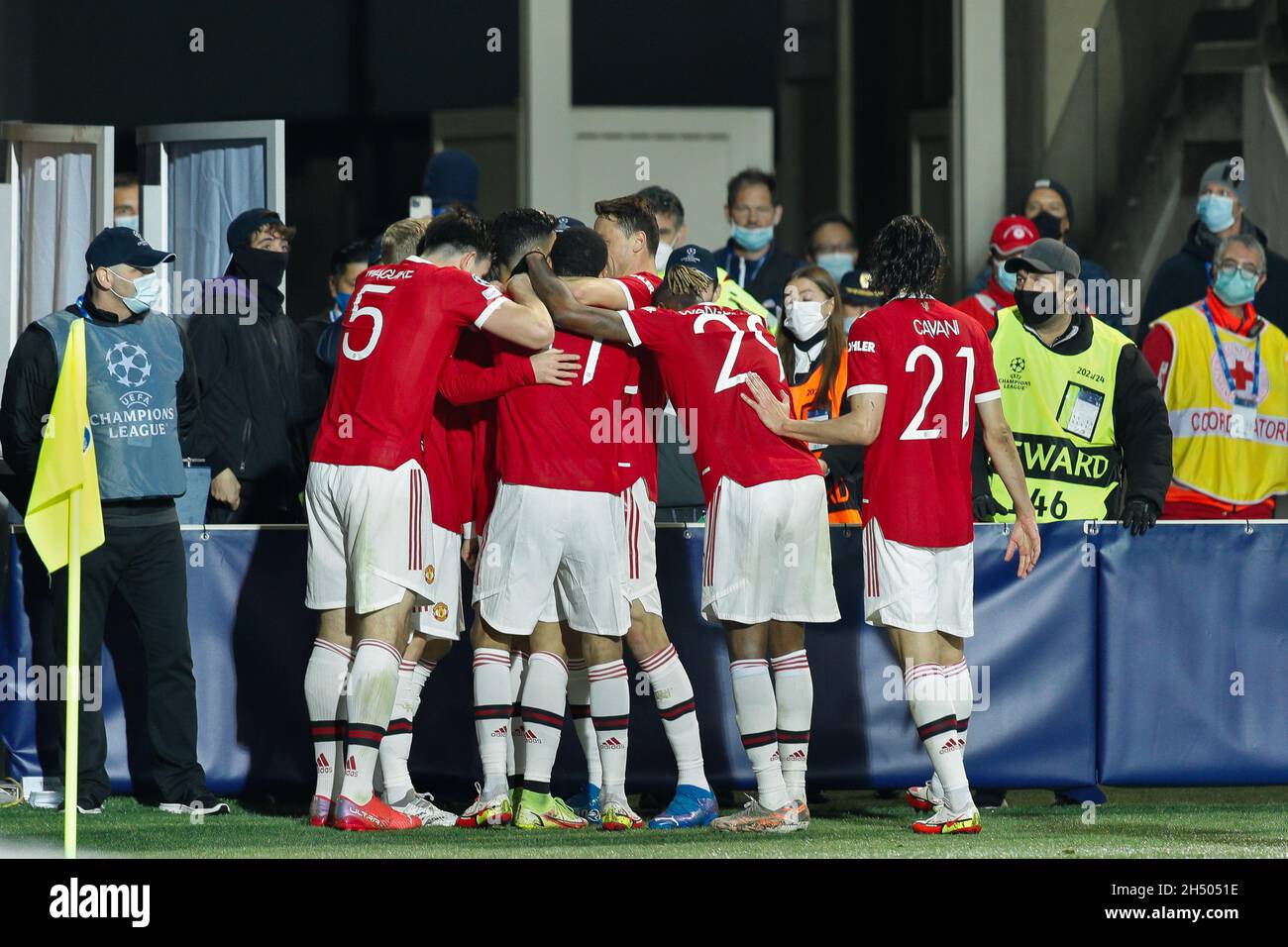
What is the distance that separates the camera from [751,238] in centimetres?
1108

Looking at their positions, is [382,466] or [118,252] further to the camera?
[118,252]

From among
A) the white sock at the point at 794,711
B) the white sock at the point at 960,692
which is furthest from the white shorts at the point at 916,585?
the white sock at the point at 794,711

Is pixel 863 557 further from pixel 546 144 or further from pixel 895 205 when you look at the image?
pixel 895 205

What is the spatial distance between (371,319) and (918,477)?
6.65 ft

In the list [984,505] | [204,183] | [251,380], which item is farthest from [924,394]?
[204,183]

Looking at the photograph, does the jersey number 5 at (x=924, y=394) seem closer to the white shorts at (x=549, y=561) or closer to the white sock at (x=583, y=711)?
the white shorts at (x=549, y=561)

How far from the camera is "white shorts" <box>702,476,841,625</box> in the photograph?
25.2 feet

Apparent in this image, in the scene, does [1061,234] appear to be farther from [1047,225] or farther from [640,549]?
[640,549]

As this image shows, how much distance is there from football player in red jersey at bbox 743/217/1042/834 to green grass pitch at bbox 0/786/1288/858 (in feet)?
1.33

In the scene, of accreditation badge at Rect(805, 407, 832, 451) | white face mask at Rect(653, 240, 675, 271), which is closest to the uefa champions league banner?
accreditation badge at Rect(805, 407, 832, 451)

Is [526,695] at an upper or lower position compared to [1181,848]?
upper
